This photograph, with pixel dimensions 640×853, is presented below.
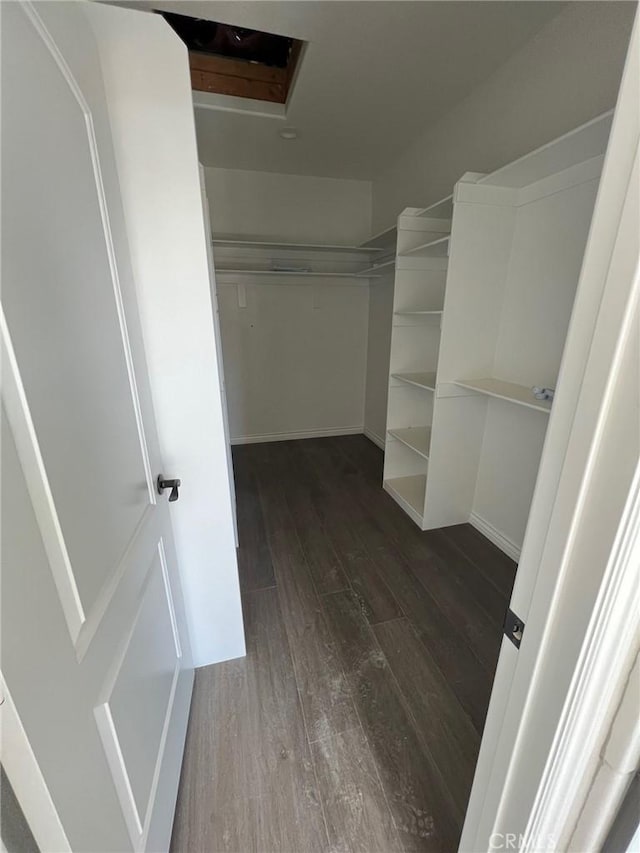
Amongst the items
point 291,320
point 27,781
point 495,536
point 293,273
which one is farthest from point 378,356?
point 27,781

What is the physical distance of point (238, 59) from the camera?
2.32 m

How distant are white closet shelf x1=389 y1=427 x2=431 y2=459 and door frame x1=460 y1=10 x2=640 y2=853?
1.95 meters

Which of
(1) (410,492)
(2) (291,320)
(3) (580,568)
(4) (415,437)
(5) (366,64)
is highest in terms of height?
(5) (366,64)

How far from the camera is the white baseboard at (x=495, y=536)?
227 centimetres

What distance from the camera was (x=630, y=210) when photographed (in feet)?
1.34

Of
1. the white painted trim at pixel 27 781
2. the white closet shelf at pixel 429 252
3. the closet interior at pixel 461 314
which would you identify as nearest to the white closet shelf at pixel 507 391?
the closet interior at pixel 461 314

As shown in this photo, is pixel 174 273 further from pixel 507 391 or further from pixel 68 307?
pixel 507 391

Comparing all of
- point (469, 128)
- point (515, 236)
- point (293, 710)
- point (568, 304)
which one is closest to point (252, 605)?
point (293, 710)

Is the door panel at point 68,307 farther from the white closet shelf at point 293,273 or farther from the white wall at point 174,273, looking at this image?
the white closet shelf at point 293,273

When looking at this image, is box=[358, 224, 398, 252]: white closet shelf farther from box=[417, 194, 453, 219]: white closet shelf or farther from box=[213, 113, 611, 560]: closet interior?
box=[417, 194, 453, 219]: white closet shelf

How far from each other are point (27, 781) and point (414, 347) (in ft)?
9.39

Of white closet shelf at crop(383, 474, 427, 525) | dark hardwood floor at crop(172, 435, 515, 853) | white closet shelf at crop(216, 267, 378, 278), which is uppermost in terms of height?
white closet shelf at crop(216, 267, 378, 278)

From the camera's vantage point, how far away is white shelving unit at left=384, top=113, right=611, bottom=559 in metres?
1.77

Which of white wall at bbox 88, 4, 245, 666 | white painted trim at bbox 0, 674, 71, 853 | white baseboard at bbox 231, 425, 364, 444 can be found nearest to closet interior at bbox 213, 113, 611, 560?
white baseboard at bbox 231, 425, 364, 444
